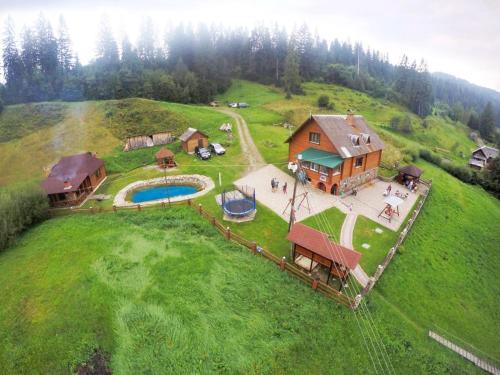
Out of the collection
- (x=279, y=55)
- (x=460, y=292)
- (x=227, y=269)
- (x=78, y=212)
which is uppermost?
(x=279, y=55)

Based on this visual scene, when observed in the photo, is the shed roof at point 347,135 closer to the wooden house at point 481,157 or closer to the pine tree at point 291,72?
the wooden house at point 481,157

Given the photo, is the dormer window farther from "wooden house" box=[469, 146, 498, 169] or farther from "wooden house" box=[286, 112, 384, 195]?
"wooden house" box=[469, 146, 498, 169]

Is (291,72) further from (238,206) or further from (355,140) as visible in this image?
(238,206)

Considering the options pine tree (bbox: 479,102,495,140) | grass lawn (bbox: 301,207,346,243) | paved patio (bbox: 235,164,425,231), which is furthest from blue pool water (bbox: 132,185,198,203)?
pine tree (bbox: 479,102,495,140)

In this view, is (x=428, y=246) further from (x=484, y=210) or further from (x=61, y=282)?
(x=61, y=282)

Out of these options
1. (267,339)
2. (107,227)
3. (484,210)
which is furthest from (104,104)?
(484,210)
